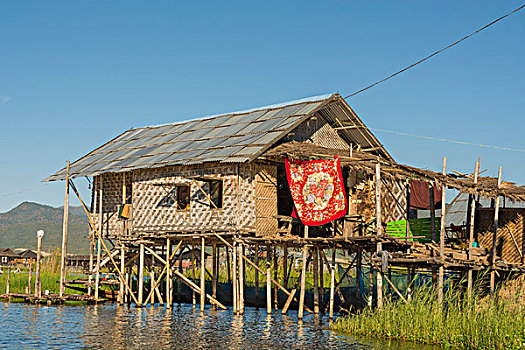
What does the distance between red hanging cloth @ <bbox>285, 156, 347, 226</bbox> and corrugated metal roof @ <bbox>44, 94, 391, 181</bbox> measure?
1.52 m

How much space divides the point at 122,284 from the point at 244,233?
7.31 m

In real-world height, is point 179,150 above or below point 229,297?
above

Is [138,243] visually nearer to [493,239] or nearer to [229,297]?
[229,297]

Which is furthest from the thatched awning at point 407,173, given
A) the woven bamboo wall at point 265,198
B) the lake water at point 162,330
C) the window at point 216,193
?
the lake water at point 162,330

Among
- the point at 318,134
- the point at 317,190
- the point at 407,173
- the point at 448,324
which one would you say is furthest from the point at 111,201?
the point at 448,324

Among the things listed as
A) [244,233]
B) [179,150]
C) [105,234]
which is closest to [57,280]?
[105,234]

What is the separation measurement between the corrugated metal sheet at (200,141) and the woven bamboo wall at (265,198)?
3.52 ft

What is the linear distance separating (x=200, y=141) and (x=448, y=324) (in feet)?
43.3

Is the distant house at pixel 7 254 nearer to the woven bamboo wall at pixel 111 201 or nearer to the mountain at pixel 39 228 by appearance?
the mountain at pixel 39 228

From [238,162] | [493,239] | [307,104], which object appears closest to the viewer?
[493,239]

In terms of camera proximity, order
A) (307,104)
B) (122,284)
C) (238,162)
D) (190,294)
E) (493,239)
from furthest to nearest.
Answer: (190,294) → (122,284) → (307,104) → (238,162) → (493,239)

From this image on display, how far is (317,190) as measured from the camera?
21719mm

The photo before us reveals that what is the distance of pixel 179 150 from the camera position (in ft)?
86.2

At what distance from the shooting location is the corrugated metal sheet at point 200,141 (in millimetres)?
23812
